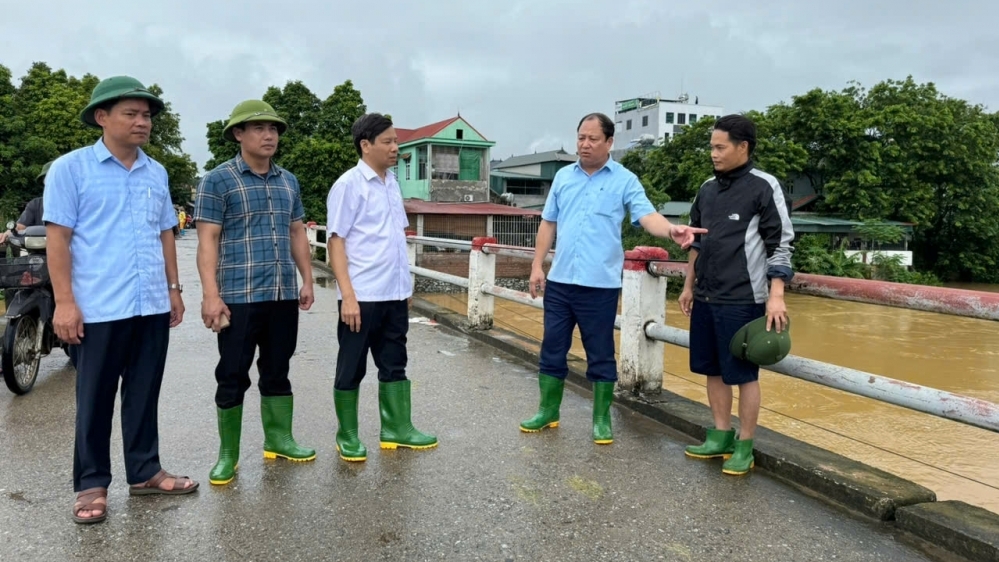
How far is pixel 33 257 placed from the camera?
16.5 ft

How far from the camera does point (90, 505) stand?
2863 mm

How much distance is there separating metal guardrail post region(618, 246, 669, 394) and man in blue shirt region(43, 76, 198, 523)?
2685 mm

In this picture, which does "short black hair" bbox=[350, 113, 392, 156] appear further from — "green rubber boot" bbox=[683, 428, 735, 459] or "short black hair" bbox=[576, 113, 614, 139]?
"green rubber boot" bbox=[683, 428, 735, 459]

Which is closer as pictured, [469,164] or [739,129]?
[739,129]

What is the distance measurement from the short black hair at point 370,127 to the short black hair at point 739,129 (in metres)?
1.57

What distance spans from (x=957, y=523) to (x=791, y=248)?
1226 millimetres

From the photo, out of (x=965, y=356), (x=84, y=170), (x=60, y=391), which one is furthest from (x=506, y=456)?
(x=965, y=356)

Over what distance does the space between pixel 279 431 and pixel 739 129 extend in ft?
8.54

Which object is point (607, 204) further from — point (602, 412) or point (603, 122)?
point (602, 412)

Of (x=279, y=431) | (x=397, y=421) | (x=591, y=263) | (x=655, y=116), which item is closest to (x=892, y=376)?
(x=591, y=263)

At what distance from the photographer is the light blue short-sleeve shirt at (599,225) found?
12.9 ft

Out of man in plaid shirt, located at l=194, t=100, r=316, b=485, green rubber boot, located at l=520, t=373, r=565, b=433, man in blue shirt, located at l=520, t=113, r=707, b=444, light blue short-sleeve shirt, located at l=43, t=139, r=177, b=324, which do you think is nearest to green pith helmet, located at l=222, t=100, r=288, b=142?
man in plaid shirt, located at l=194, t=100, r=316, b=485

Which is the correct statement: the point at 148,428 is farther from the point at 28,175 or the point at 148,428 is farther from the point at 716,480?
the point at 28,175

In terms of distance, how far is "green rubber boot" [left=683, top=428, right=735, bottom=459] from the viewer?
367cm
